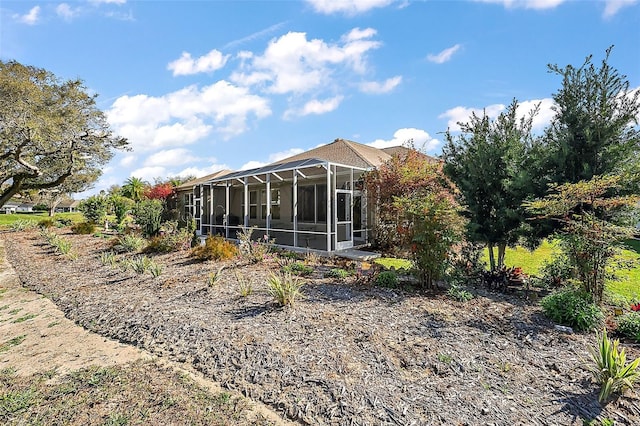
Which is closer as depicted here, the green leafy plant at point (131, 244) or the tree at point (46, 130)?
the green leafy plant at point (131, 244)

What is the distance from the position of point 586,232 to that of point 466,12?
6.54 meters

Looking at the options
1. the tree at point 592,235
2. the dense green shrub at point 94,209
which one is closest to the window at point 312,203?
the tree at point 592,235

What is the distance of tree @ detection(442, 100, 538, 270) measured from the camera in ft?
23.5

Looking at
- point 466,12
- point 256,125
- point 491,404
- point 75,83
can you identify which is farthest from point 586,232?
point 75,83

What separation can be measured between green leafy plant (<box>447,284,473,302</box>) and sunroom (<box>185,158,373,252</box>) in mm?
5646

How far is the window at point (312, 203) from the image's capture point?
1457 centimetres

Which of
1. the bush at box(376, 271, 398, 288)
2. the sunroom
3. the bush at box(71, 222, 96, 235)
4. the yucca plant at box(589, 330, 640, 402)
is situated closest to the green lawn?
the bush at box(71, 222, 96, 235)

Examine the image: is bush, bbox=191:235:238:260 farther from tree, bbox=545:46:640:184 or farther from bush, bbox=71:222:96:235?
bush, bbox=71:222:96:235

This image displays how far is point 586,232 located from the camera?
528 centimetres

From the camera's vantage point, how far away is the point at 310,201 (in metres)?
15.2

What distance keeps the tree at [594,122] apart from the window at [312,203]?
9.14 m

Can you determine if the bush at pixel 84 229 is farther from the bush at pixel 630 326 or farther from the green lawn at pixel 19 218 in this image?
the bush at pixel 630 326

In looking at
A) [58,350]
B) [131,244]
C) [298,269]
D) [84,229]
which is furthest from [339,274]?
[84,229]

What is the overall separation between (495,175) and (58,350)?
29.4 feet
